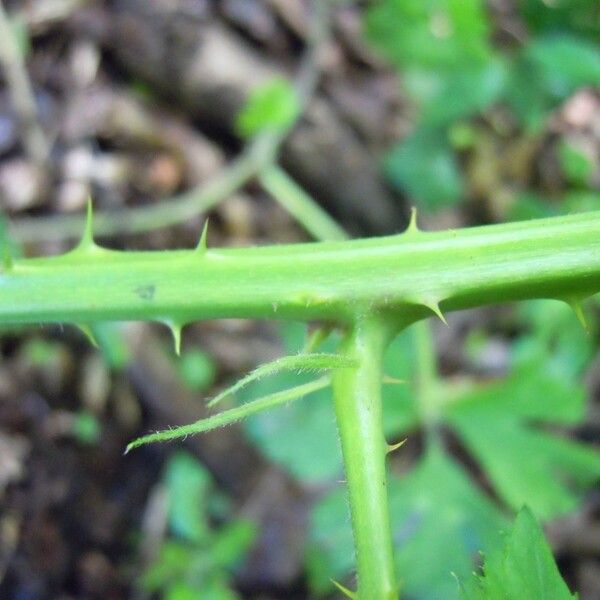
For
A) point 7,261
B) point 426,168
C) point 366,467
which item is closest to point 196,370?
point 426,168

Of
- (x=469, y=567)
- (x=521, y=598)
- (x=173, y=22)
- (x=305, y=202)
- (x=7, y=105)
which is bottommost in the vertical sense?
(x=469, y=567)

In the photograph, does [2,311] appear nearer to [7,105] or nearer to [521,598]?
[521,598]

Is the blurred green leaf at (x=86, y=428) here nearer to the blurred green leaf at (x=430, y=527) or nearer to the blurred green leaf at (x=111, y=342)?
the blurred green leaf at (x=111, y=342)

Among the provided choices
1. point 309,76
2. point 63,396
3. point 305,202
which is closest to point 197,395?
point 63,396

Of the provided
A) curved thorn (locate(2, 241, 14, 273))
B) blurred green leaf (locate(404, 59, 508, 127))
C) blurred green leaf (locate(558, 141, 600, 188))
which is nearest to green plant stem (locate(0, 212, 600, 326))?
curved thorn (locate(2, 241, 14, 273))

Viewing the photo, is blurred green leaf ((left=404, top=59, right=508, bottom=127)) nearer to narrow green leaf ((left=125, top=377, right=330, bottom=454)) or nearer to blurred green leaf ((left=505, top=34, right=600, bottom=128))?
blurred green leaf ((left=505, top=34, right=600, bottom=128))

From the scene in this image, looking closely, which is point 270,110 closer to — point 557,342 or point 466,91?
point 466,91
